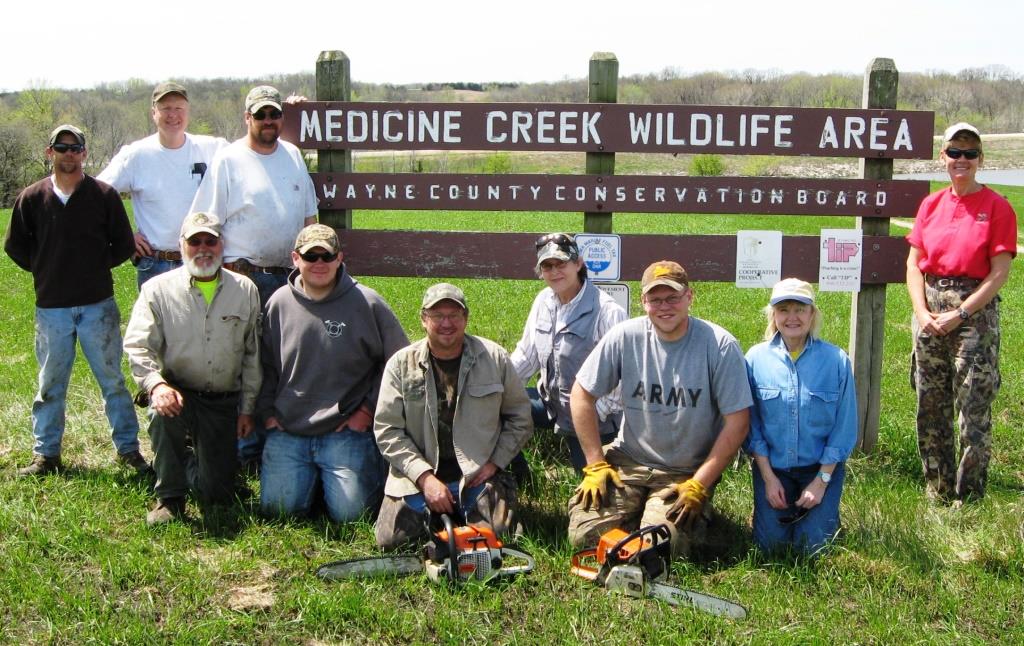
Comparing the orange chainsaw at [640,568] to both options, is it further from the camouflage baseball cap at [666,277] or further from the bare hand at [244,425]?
the bare hand at [244,425]

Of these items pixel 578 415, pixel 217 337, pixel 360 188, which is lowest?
pixel 578 415

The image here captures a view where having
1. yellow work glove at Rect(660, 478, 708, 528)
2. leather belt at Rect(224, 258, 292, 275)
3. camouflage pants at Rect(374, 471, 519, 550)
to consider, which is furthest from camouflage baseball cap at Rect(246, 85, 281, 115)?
yellow work glove at Rect(660, 478, 708, 528)

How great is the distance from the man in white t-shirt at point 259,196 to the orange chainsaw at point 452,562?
2.04m

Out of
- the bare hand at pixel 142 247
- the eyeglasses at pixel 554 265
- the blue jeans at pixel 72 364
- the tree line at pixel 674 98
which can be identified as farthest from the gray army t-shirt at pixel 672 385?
the tree line at pixel 674 98

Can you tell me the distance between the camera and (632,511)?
15.2ft

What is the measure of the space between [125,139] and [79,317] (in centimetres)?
8744

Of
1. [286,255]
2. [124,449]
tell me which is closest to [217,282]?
[286,255]

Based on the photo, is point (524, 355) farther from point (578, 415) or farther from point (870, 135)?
point (870, 135)

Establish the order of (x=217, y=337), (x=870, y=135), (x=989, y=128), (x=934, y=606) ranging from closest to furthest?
(x=934, y=606)
(x=217, y=337)
(x=870, y=135)
(x=989, y=128)

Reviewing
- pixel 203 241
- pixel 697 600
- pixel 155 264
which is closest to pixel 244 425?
pixel 203 241

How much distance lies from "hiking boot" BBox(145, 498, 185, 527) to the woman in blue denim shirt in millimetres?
2946

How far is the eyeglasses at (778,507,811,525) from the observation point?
14.9 feet

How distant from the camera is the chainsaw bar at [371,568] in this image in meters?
4.25

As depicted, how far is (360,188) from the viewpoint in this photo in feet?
20.2
